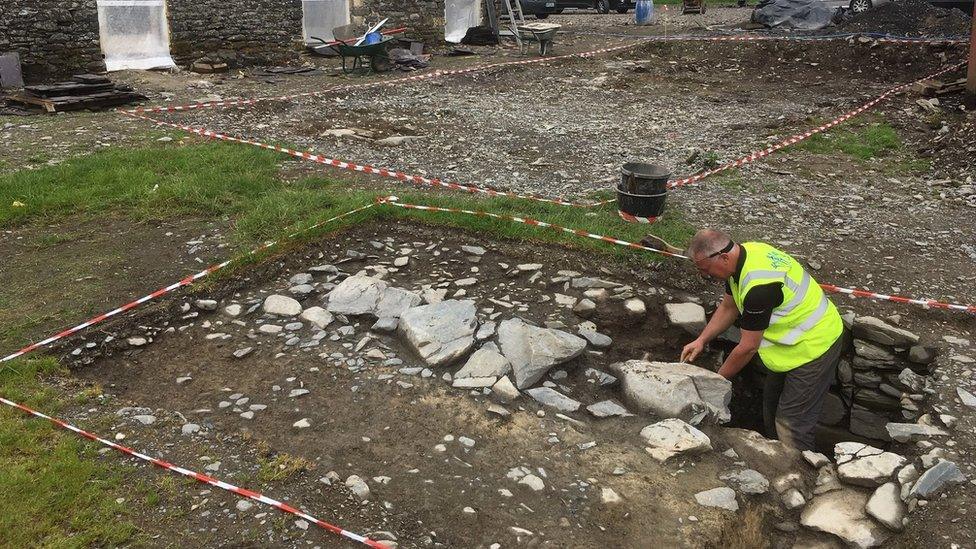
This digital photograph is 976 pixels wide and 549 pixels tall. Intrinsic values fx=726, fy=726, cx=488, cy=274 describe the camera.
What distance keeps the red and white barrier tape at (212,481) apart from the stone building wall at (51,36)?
32.7 ft

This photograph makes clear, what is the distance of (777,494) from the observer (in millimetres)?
3812

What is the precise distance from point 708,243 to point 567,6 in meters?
25.6

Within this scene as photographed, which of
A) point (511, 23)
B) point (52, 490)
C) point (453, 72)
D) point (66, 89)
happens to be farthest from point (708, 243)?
point (511, 23)

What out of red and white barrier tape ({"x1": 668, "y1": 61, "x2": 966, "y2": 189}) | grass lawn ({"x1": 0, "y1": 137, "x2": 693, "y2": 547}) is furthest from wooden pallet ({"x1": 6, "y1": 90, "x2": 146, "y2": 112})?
red and white barrier tape ({"x1": 668, "y1": 61, "x2": 966, "y2": 189})

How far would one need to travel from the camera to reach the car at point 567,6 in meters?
25.5

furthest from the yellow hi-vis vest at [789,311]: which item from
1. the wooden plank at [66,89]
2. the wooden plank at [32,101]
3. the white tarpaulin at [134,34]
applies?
the white tarpaulin at [134,34]

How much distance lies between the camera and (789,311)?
4.41 metres

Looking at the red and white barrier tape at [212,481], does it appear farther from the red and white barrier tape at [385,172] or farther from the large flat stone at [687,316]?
the red and white barrier tape at [385,172]

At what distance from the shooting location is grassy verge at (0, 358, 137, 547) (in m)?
3.08

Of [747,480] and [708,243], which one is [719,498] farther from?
[708,243]

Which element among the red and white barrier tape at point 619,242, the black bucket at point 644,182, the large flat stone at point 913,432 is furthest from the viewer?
the black bucket at point 644,182

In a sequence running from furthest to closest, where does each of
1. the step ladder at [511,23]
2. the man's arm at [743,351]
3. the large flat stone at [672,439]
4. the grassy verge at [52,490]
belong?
the step ladder at [511,23], the man's arm at [743,351], the large flat stone at [672,439], the grassy verge at [52,490]

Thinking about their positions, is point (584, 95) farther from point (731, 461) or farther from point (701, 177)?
point (731, 461)

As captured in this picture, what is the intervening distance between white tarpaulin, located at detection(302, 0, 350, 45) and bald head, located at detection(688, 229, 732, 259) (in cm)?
1297
